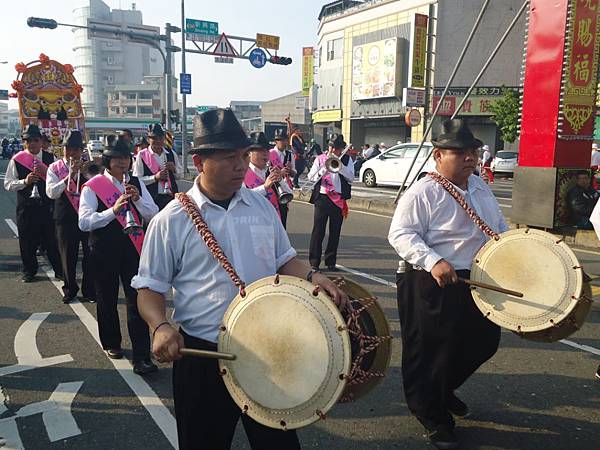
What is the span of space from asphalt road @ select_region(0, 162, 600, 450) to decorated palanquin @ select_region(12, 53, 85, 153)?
6939 mm

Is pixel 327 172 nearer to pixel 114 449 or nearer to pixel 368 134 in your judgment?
pixel 114 449

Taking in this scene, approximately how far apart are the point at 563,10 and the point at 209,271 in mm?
5731

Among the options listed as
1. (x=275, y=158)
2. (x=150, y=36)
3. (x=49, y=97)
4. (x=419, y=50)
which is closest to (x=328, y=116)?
(x=419, y=50)

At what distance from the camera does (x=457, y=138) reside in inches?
124

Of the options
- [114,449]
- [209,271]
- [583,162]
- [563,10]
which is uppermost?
[563,10]

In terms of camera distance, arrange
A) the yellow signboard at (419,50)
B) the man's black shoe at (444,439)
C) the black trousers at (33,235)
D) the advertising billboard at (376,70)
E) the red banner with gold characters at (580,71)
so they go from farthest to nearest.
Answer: the advertising billboard at (376,70) → the yellow signboard at (419,50) → the black trousers at (33,235) → the red banner with gold characters at (580,71) → the man's black shoe at (444,439)

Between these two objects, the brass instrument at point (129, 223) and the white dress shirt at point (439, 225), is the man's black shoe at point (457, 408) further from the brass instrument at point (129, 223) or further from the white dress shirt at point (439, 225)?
the brass instrument at point (129, 223)

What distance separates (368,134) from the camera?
129 feet

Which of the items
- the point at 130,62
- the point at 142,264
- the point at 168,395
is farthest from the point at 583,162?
the point at 130,62

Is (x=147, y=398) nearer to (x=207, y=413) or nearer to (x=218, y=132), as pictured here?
(x=207, y=413)

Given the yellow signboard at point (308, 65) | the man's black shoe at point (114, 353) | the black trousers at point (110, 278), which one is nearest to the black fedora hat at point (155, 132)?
the black trousers at point (110, 278)

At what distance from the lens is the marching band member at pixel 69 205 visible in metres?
6.11

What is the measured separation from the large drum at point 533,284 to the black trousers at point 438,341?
19 cm

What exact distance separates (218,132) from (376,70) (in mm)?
35548
